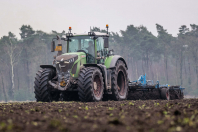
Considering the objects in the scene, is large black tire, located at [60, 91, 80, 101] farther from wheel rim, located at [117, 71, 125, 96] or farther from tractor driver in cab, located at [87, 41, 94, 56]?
wheel rim, located at [117, 71, 125, 96]

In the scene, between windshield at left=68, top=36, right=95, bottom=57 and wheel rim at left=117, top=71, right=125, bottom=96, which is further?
wheel rim at left=117, top=71, right=125, bottom=96

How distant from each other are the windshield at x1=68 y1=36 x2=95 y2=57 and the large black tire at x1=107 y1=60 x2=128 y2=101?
1489 millimetres

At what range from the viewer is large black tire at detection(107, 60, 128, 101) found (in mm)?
14672

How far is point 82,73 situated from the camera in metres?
12.9

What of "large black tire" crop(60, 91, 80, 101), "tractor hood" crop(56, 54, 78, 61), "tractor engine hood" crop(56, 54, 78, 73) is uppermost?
"tractor hood" crop(56, 54, 78, 61)

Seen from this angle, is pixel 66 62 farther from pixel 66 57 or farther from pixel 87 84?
pixel 87 84

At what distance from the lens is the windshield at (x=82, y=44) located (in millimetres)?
14461

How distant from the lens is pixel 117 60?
15.6m

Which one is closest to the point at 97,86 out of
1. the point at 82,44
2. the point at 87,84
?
the point at 87,84

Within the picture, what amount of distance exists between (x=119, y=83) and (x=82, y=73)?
3.91 meters

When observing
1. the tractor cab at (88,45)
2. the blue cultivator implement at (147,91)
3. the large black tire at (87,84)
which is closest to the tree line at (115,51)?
the blue cultivator implement at (147,91)

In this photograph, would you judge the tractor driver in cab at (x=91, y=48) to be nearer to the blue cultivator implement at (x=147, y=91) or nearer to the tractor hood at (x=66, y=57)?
the tractor hood at (x=66, y=57)

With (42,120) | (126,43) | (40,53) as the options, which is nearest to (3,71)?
(40,53)

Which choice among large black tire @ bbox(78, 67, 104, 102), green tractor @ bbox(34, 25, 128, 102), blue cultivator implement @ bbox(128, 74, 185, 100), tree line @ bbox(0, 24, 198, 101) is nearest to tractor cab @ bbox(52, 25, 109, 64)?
green tractor @ bbox(34, 25, 128, 102)
